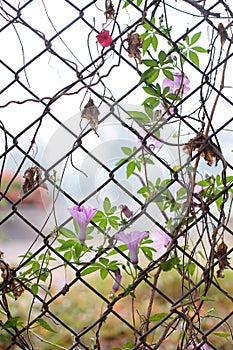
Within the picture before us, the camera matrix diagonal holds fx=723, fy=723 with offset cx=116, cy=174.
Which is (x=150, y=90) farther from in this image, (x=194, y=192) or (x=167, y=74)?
(x=194, y=192)

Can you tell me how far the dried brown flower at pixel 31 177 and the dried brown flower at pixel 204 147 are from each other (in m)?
0.24

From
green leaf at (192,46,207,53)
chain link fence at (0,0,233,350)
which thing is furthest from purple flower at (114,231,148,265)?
green leaf at (192,46,207,53)

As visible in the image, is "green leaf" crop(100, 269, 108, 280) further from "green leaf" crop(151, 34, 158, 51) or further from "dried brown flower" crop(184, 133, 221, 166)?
"green leaf" crop(151, 34, 158, 51)

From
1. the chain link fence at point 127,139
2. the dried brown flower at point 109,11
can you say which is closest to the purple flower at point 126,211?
the chain link fence at point 127,139

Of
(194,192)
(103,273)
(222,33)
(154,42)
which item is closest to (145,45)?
(154,42)

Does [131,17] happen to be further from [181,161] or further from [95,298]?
[95,298]

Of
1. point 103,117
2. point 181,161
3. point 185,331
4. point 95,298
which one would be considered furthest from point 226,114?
point 95,298

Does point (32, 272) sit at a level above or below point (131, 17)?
below

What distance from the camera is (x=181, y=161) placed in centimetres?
117

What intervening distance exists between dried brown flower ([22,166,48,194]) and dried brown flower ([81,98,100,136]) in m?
0.12

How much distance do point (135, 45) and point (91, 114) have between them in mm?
128

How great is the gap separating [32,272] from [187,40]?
447 mm

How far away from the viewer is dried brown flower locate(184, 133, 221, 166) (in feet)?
3.81

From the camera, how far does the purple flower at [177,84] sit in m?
1.15
